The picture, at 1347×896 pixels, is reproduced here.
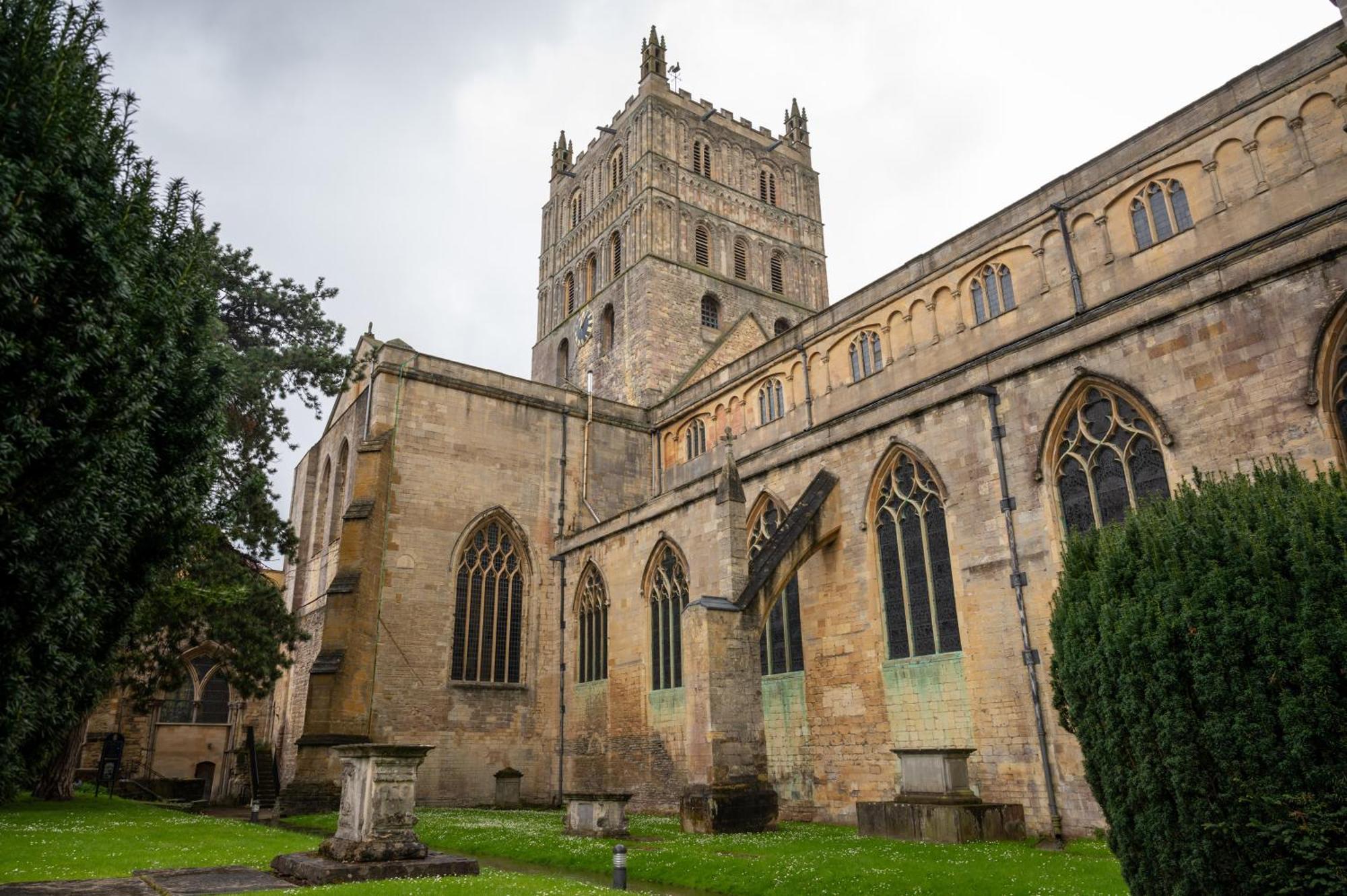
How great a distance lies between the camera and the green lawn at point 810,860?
8.38m

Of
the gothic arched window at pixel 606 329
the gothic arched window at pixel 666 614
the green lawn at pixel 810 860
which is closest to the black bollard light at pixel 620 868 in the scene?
the green lawn at pixel 810 860

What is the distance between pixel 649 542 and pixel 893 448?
723 cm

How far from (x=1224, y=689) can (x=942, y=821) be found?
24.1ft

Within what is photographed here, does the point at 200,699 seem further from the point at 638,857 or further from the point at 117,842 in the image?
the point at 638,857

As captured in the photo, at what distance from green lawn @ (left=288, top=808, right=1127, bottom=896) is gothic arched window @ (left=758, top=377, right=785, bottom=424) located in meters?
12.4

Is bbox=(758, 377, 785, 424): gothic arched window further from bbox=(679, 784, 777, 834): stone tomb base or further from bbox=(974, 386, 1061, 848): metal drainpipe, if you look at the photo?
bbox=(679, 784, 777, 834): stone tomb base

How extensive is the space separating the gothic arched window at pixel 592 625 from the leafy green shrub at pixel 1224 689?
16758 millimetres

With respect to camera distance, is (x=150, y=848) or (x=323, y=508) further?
(x=323, y=508)

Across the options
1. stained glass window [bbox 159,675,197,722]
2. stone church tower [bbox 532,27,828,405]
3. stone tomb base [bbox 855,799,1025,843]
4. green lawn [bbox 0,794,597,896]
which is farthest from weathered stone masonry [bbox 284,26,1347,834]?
stained glass window [bbox 159,675,197,722]

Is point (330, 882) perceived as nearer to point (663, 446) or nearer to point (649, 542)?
point (649, 542)

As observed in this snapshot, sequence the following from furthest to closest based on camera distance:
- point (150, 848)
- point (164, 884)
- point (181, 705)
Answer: point (181, 705) → point (150, 848) → point (164, 884)

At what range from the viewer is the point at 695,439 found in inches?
1069

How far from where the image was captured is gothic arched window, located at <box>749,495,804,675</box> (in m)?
17.0

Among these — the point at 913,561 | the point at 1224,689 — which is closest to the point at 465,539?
the point at 913,561
